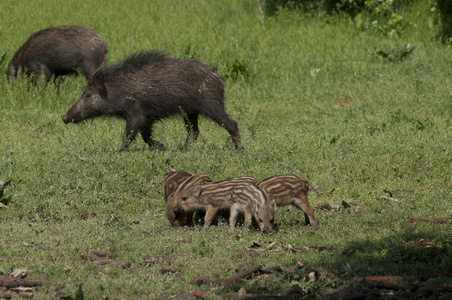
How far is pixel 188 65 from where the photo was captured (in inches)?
418

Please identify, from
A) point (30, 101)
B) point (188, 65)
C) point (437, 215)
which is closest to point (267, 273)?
point (437, 215)

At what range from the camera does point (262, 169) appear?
918cm

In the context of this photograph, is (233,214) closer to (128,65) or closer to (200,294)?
(200,294)

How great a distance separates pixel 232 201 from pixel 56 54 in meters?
8.73

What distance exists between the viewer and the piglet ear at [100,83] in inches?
415

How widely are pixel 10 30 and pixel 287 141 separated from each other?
420 inches

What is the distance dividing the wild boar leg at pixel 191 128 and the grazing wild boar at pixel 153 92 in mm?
29

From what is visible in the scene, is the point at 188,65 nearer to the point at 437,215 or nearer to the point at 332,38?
the point at 437,215

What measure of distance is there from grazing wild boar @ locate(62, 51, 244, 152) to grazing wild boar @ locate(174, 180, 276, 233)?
3478 millimetres

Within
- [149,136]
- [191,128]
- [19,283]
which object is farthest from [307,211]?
[149,136]

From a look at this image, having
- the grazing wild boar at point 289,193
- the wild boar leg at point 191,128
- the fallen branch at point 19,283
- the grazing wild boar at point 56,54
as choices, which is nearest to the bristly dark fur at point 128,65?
the wild boar leg at point 191,128

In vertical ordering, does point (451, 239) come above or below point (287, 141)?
above

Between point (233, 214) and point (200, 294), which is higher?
point (200, 294)

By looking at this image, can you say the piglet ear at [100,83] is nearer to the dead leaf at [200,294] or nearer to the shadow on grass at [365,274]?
the shadow on grass at [365,274]
